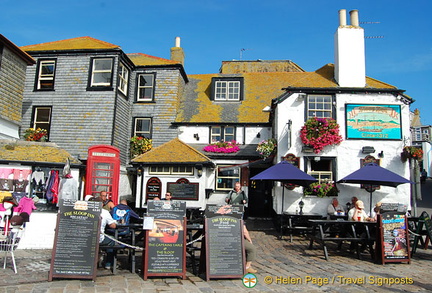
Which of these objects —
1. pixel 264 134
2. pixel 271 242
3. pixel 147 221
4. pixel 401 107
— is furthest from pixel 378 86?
pixel 147 221

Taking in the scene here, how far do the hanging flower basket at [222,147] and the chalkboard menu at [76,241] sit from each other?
36.0 feet

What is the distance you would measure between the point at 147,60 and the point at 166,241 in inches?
631

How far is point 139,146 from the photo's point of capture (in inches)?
716

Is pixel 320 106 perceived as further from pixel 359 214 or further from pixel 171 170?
pixel 171 170

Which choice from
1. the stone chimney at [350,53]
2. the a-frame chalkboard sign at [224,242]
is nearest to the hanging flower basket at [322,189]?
the stone chimney at [350,53]

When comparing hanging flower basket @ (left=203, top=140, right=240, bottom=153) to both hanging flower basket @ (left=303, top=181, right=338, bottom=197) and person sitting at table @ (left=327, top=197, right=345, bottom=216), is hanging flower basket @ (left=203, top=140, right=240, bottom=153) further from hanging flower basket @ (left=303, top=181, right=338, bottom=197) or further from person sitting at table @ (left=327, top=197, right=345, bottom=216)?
person sitting at table @ (left=327, top=197, right=345, bottom=216)

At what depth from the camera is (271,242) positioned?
11.0 metres

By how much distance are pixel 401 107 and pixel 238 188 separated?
8689 millimetres

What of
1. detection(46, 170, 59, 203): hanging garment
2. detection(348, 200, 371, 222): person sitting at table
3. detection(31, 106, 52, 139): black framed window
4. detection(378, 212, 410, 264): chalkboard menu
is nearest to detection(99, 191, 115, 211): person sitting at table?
detection(46, 170, 59, 203): hanging garment

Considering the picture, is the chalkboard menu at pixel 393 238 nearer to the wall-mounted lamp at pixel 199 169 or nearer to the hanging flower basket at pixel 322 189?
the hanging flower basket at pixel 322 189

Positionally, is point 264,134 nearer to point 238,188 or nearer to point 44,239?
point 238,188

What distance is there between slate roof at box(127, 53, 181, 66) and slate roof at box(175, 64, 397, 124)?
7.27 feet

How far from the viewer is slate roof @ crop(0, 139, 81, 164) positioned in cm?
1208

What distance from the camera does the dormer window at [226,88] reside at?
66.4ft
